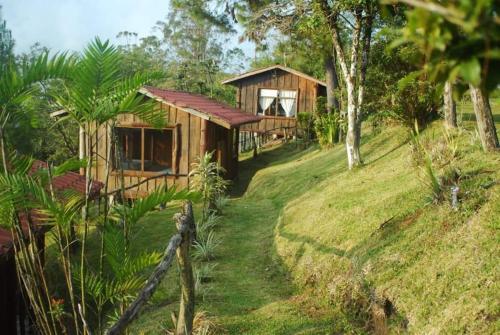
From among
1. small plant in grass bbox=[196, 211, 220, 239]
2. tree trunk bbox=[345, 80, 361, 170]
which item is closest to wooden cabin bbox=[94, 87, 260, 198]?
small plant in grass bbox=[196, 211, 220, 239]

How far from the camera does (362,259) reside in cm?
654

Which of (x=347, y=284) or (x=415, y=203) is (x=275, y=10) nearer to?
(x=415, y=203)

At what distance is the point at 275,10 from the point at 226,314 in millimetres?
7891

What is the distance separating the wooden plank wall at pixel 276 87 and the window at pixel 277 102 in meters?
0.22

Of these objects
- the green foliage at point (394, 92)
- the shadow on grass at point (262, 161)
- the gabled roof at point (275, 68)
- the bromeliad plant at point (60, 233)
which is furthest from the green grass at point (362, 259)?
the gabled roof at point (275, 68)

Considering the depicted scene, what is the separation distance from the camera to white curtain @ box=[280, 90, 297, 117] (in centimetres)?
2650

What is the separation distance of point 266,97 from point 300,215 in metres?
17.5

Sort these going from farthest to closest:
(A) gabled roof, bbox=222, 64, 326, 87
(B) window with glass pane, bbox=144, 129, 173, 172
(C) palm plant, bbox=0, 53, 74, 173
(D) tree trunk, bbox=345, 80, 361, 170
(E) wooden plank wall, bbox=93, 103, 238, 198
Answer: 1. (A) gabled roof, bbox=222, 64, 326, 87
2. (B) window with glass pane, bbox=144, 129, 173, 172
3. (E) wooden plank wall, bbox=93, 103, 238, 198
4. (D) tree trunk, bbox=345, 80, 361, 170
5. (C) palm plant, bbox=0, 53, 74, 173

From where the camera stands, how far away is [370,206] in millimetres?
8062

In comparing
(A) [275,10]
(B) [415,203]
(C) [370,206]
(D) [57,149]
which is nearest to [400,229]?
(B) [415,203]

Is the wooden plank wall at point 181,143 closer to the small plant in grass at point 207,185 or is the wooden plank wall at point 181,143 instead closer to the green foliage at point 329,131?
the small plant in grass at point 207,185

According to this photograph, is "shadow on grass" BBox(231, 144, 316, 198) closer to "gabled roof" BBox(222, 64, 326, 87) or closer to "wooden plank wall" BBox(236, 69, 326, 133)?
"wooden plank wall" BBox(236, 69, 326, 133)

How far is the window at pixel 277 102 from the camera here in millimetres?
26531

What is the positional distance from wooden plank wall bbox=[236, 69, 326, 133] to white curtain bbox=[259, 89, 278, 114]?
226mm
